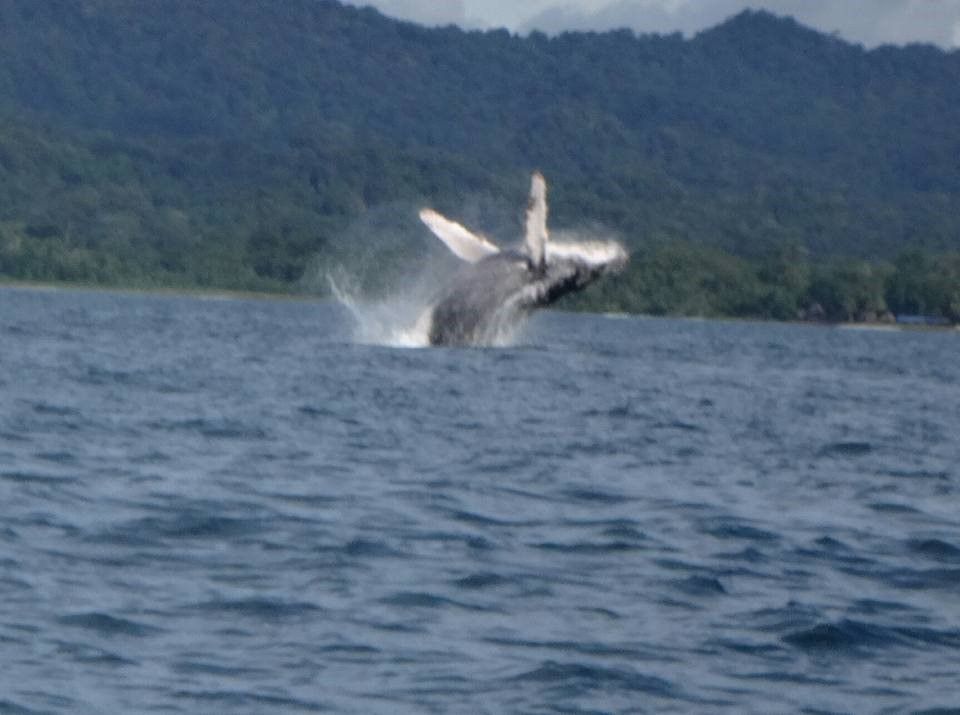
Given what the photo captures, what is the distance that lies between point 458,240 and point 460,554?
17.7m

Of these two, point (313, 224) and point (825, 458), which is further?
point (313, 224)

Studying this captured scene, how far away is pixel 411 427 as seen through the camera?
22531mm

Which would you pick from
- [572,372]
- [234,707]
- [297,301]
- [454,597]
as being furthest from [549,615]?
[297,301]

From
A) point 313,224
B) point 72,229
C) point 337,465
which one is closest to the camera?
point 337,465

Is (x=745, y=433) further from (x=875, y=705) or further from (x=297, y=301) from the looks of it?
(x=297, y=301)

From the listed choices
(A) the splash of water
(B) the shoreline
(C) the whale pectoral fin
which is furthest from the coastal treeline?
(C) the whale pectoral fin

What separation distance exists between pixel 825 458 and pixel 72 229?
4916 inches

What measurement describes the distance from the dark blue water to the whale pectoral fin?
4.61m

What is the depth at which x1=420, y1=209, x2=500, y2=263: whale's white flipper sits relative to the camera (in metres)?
31.7

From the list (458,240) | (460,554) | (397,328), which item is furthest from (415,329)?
(460,554)

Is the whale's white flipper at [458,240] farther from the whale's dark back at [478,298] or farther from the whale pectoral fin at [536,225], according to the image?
the whale pectoral fin at [536,225]

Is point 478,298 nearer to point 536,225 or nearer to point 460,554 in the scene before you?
point 536,225

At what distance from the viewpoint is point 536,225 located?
103ft

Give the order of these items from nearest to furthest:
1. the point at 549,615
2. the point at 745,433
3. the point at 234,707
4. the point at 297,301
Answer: the point at 234,707, the point at 549,615, the point at 745,433, the point at 297,301
